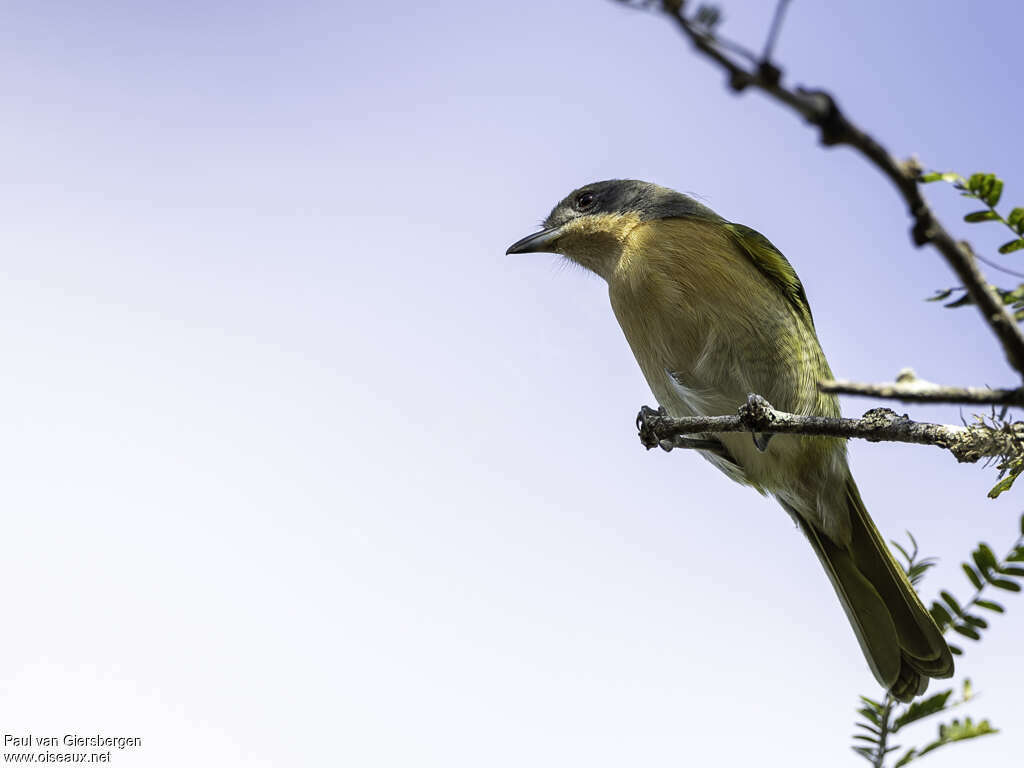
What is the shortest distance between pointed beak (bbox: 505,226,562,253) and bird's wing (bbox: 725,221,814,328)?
1.44 metres

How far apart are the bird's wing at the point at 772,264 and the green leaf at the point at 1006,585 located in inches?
118

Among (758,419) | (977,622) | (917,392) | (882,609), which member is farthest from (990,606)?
(882,609)

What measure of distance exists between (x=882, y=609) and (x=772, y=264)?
84.3 inches

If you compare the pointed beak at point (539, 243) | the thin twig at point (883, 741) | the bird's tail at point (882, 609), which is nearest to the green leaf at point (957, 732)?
the thin twig at point (883, 741)

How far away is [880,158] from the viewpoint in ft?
3.63

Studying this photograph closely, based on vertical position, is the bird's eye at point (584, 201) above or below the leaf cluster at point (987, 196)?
above

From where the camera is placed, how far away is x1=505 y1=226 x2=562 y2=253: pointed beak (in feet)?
22.7

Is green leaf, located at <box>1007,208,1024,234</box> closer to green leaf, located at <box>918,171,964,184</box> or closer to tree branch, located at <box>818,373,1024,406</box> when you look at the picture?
green leaf, located at <box>918,171,964,184</box>

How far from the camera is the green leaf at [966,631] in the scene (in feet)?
9.71

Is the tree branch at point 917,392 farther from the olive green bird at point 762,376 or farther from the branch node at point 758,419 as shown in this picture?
the olive green bird at point 762,376

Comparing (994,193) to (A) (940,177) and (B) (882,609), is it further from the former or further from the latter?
(B) (882,609)

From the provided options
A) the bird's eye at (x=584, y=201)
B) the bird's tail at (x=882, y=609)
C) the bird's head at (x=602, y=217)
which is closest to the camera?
the bird's tail at (x=882, y=609)

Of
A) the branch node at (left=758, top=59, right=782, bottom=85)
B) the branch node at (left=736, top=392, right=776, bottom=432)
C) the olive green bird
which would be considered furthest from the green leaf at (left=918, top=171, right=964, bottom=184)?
the olive green bird

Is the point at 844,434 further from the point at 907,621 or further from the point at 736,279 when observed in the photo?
the point at 907,621
